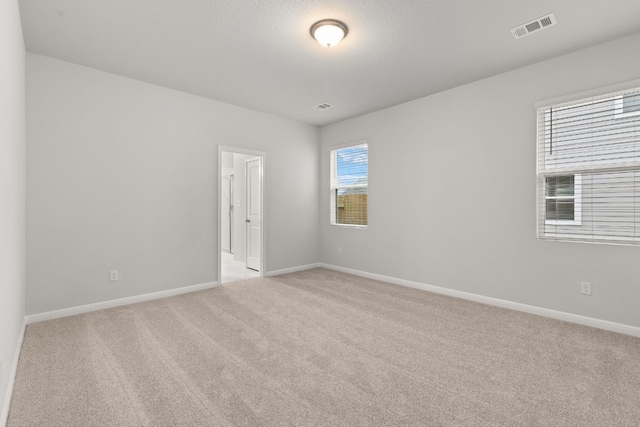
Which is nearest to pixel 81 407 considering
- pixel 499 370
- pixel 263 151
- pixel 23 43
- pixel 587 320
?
pixel 499 370

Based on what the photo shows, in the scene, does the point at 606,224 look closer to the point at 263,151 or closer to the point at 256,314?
the point at 256,314

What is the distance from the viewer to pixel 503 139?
3.57 m

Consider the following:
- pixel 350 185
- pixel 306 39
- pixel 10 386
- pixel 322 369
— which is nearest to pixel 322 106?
pixel 350 185

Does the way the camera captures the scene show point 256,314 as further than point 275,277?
No

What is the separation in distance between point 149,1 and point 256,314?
3.00m

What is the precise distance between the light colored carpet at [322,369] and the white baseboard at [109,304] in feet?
0.39

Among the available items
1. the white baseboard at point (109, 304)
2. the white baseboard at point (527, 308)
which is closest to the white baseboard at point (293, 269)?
the white baseboard at point (109, 304)

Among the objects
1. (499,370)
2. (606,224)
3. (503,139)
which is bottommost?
(499,370)

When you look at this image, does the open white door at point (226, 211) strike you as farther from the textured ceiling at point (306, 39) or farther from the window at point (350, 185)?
the textured ceiling at point (306, 39)

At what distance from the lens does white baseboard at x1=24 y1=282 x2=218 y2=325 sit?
3111 millimetres

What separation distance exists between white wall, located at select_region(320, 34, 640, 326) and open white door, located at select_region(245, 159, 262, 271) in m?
Result: 1.91

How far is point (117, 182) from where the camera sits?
360cm

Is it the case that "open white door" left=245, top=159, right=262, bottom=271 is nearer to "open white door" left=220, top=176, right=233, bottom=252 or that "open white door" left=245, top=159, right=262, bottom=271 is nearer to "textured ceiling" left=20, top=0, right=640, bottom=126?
"open white door" left=220, top=176, right=233, bottom=252

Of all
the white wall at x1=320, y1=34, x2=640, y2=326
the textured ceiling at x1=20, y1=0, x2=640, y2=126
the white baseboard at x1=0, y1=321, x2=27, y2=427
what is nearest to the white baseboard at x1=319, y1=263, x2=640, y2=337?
the white wall at x1=320, y1=34, x2=640, y2=326
